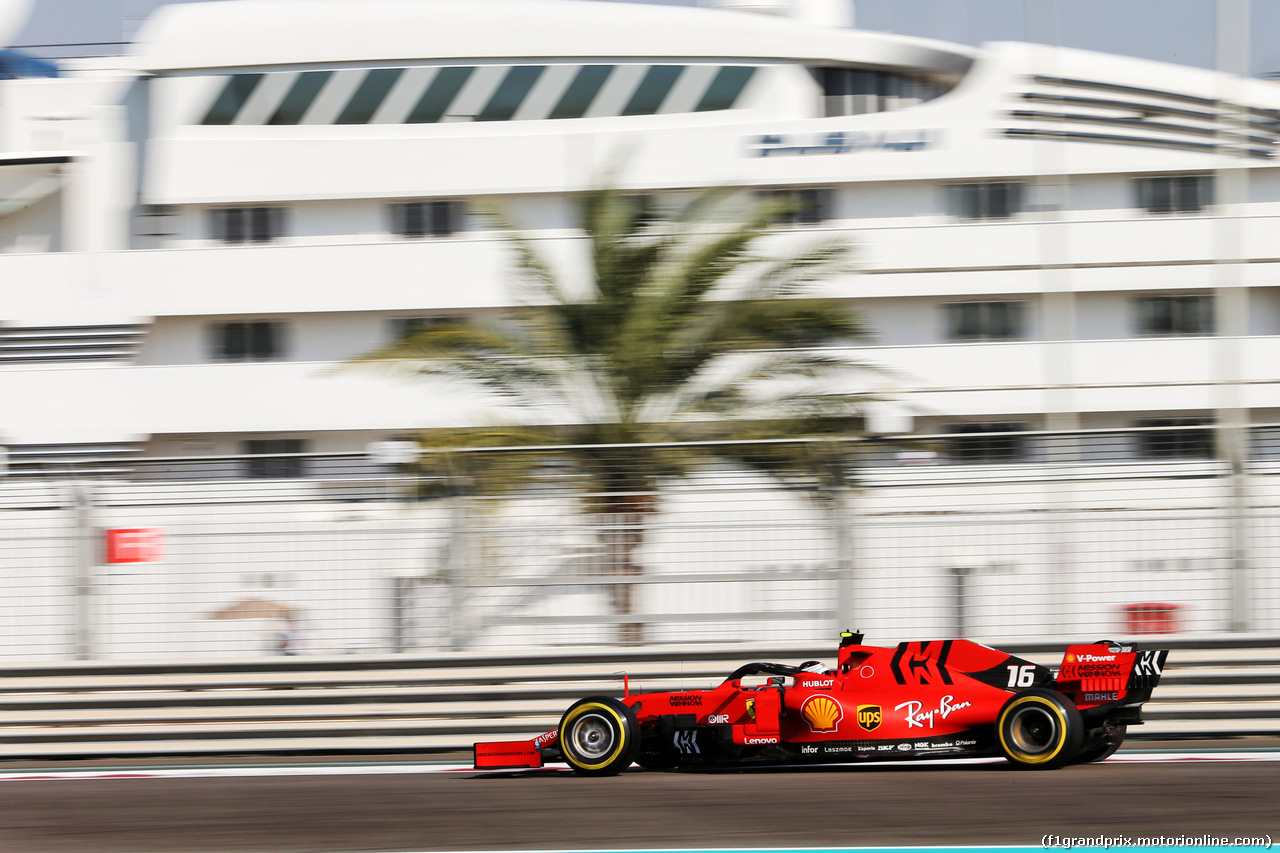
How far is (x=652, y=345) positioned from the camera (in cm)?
1509

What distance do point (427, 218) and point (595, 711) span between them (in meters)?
19.9

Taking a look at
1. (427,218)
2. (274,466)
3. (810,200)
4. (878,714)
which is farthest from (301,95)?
(878,714)

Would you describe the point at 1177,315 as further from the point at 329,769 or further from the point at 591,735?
the point at 329,769

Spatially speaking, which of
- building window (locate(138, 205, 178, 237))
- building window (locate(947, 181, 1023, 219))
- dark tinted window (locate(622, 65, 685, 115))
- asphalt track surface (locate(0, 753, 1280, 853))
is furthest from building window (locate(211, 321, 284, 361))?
asphalt track surface (locate(0, 753, 1280, 853))

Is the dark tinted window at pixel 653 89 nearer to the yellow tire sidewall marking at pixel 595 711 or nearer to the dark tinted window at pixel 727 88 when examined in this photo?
the dark tinted window at pixel 727 88

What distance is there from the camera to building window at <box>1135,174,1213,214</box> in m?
25.8

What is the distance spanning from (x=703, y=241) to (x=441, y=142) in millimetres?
10533

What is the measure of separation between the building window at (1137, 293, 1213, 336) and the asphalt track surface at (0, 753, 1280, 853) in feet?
66.1

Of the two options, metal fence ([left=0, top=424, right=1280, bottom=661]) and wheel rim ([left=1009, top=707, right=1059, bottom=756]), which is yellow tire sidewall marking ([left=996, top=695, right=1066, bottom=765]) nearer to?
wheel rim ([left=1009, top=707, right=1059, bottom=756])

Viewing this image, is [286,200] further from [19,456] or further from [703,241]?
[703,241]

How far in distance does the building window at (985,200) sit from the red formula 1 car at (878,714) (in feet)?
64.5

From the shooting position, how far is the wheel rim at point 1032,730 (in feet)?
23.1

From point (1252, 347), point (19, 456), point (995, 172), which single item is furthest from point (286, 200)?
point (1252, 347)

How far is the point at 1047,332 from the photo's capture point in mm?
25453
